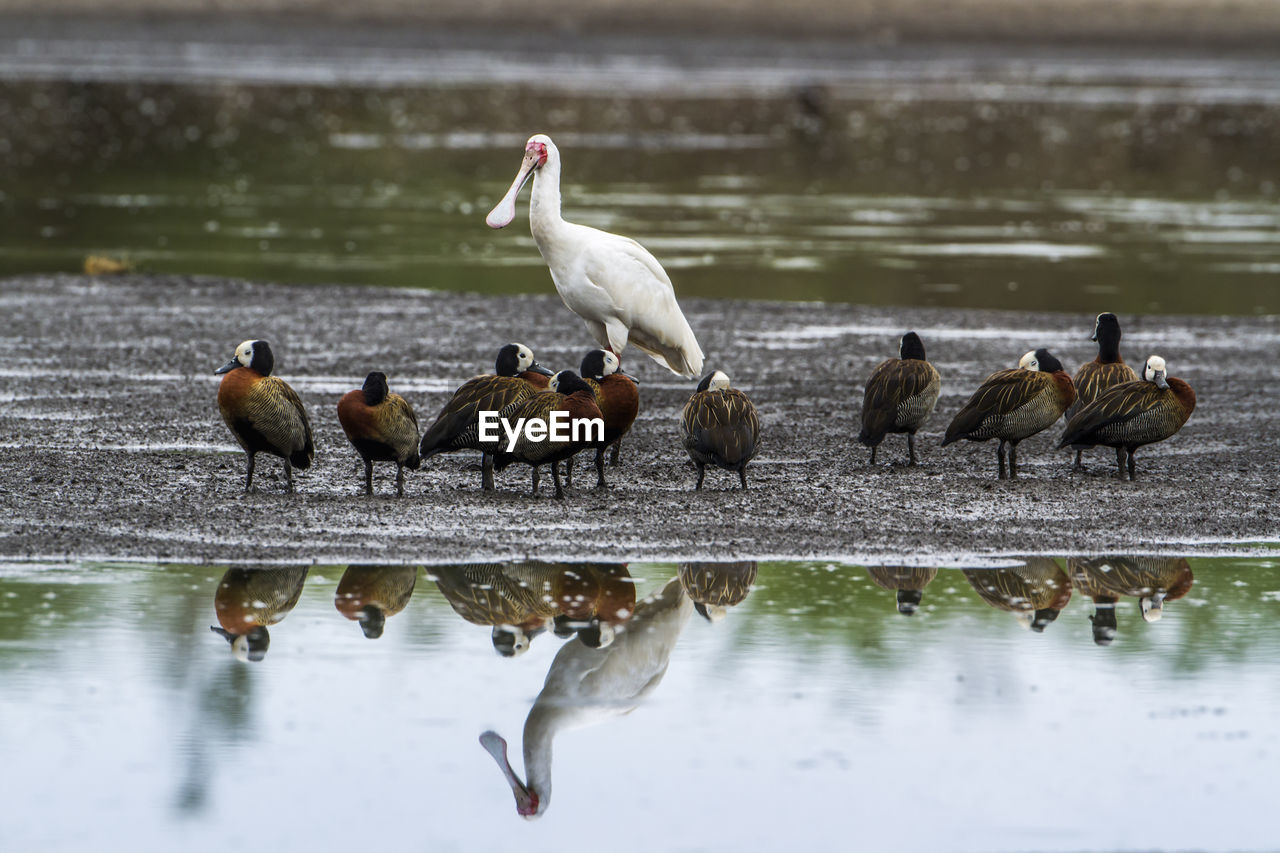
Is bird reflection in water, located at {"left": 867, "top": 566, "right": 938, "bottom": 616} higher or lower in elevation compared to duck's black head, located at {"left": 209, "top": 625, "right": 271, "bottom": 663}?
higher

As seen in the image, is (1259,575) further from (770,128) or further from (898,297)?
(770,128)

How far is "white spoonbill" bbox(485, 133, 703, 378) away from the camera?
11.5 metres

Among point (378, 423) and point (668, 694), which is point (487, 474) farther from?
point (668, 694)

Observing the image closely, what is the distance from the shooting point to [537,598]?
7637mm

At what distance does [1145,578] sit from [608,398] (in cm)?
307

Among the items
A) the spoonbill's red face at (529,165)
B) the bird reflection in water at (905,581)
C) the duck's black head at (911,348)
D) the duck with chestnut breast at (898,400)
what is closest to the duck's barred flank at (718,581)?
the bird reflection in water at (905,581)

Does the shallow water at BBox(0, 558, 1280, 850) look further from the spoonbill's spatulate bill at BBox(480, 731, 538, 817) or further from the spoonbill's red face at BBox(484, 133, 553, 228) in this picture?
the spoonbill's red face at BBox(484, 133, 553, 228)

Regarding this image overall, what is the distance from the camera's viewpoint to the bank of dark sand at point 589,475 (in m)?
8.52

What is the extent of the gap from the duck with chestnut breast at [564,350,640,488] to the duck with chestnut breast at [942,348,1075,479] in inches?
71.6

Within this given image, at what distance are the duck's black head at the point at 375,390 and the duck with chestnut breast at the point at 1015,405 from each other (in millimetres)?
3148

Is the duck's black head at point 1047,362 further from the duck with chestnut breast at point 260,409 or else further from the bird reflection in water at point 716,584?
the duck with chestnut breast at point 260,409

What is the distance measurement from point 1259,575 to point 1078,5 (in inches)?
2215

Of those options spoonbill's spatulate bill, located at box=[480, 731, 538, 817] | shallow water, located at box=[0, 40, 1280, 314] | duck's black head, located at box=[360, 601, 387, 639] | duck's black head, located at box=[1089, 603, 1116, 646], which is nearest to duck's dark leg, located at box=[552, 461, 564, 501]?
duck's black head, located at box=[360, 601, 387, 639]

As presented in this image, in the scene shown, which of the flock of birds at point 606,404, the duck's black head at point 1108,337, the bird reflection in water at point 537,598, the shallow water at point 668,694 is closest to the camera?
the shallow water at point 668,694
